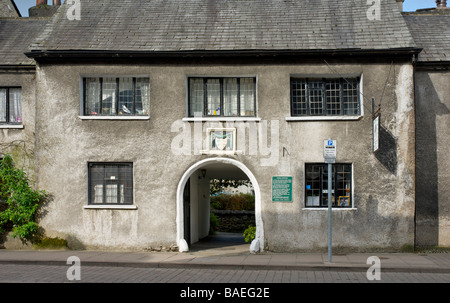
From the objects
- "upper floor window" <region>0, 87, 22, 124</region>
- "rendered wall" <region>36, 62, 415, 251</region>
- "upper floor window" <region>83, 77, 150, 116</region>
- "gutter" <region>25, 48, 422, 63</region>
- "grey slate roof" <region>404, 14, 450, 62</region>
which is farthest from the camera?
"upper floor window" <region>0, 87, 22, 124</region>

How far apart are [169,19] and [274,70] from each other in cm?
444

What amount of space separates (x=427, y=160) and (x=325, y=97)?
405 cm

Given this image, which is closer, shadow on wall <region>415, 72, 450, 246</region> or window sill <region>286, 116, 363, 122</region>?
window sill <region>286, 116, 363, 122</region>

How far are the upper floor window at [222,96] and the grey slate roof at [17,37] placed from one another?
19.0ft

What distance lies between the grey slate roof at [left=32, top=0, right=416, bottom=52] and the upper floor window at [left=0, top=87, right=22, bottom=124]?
2096 millimetres

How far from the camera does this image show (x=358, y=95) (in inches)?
647

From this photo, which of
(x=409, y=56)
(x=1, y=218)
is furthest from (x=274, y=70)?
(x=1, y=218)

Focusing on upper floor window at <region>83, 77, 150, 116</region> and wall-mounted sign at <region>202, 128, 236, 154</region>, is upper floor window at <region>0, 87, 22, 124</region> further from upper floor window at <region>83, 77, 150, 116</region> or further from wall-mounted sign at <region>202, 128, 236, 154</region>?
wall-mounted sign at <region>202, 128, 236, 154</region>

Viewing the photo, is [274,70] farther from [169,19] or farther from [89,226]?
[89,226]

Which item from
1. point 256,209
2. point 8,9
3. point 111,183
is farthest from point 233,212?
point 8,9

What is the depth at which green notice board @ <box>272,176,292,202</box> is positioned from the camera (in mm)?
16000

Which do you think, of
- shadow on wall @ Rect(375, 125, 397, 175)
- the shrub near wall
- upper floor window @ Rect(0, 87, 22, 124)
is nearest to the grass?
upper floor window @ Rect(0, 87, 22, 124)

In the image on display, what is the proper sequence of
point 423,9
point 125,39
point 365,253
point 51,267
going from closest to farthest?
point 51,267 < point 365,253 < point 125,39 < point 423,9

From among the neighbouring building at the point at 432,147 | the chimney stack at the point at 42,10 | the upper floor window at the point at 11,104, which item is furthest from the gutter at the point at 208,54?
the chimney stack at the point at 42,10
